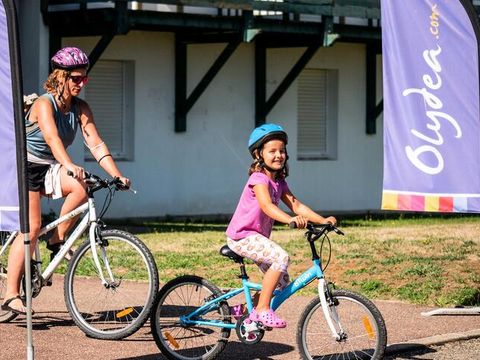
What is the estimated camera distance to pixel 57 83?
9.40 meters

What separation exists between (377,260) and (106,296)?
551 cm

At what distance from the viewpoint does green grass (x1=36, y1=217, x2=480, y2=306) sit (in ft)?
39.8

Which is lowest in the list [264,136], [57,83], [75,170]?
[75,170]

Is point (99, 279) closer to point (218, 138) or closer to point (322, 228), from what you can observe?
point (322, 228)

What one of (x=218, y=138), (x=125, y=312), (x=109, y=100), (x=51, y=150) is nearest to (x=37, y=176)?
(x=51, y=150)

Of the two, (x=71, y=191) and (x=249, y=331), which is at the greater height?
(x=71, y=191)

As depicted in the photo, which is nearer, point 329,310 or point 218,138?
point 329,310

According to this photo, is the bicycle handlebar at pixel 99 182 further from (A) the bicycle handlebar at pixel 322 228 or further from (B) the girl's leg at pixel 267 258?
(A) the bicycle handlebar at pixel 322 228

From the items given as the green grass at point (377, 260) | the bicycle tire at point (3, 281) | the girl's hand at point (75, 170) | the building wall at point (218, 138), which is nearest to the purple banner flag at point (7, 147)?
the girl's hand at point (75, 170)

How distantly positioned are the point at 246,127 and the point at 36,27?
527 cm

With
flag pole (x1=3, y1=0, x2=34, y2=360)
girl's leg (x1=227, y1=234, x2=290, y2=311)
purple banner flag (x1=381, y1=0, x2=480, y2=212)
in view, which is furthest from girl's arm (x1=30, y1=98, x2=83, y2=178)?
purple banner flag (x1=381, y1=0, x2=480, y2=212)

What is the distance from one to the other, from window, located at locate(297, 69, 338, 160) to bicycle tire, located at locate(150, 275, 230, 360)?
1919 centimetres

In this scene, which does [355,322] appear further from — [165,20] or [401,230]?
[165,20]

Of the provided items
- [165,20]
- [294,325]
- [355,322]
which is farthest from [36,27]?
[355,322]
